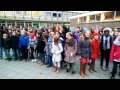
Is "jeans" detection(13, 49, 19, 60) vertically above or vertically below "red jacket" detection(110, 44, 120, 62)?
below

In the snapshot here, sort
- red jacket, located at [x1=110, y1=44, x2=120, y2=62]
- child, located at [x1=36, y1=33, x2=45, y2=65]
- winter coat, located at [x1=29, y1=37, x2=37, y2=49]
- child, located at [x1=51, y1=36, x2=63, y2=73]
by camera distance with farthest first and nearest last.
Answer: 1. winter coat, located at [x1=29, y1=37, x2=37, y2=49]
2. child, located at [x1=36, y1=33, x2=45, y2=65]
3. child, located at [x1=51, y1=36, x2=63, y2=73]
4. red jacket, located at [x1=110, y1=44, x2=120, y2=62]

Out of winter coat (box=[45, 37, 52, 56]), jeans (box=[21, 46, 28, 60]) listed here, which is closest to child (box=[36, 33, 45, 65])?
winter coat (box=[45, 37, 52, 56])

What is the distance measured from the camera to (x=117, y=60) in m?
6.02

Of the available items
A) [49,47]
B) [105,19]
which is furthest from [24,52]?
[105,19]

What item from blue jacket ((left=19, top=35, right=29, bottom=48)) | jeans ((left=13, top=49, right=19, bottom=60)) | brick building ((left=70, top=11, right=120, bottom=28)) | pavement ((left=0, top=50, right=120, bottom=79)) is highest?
brick building ((left=70, top=11, right=120, bottom=28))

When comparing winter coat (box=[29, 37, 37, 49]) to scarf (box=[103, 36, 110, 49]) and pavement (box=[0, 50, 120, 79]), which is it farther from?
scarf (box=[103, 36, 110, 49])

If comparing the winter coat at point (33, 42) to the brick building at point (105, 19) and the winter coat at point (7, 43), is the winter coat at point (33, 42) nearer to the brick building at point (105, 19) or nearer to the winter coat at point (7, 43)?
the winter coat at point (7, 43)

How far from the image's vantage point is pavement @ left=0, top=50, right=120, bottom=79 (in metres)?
6.62

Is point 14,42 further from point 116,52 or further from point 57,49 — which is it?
point 116,52

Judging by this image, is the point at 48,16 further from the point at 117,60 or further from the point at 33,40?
the point at 117,60

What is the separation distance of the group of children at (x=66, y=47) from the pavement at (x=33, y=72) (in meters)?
0.28

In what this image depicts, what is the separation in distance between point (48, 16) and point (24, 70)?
1677 inches
